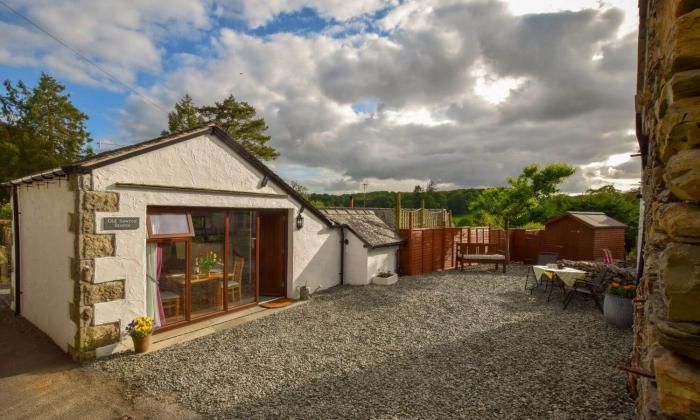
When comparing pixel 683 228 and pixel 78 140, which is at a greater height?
pixel 78 140

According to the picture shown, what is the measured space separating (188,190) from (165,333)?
3.07m

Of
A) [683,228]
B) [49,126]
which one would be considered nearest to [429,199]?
[49,126]

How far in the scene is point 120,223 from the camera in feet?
20.6

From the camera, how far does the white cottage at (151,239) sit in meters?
6.02

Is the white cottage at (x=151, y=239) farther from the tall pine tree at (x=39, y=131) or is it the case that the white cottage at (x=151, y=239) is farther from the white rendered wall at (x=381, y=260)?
the tall pine tree at (x=39, y=131)

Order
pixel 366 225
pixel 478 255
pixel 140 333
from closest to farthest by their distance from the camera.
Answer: pixel 140 333 → pixel 366 225 → pixel 478 255

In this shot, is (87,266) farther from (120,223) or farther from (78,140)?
(78,140)

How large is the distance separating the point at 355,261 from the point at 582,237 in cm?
1219

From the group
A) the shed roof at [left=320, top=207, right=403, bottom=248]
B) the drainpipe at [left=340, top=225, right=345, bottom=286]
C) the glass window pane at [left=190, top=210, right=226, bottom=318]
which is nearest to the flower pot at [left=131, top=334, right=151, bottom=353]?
the glass window pane at [left=190, top=210, right=226, bottom=318]

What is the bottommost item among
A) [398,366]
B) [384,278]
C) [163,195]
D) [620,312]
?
[398,366]

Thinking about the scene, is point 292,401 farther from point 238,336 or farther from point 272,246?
point 272,246

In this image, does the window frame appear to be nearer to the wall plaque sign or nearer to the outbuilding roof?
the wall plaque sign

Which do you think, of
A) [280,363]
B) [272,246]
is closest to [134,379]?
[280,363]

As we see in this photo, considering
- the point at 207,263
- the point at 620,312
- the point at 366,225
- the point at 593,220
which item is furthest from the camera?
the point at 593,220
